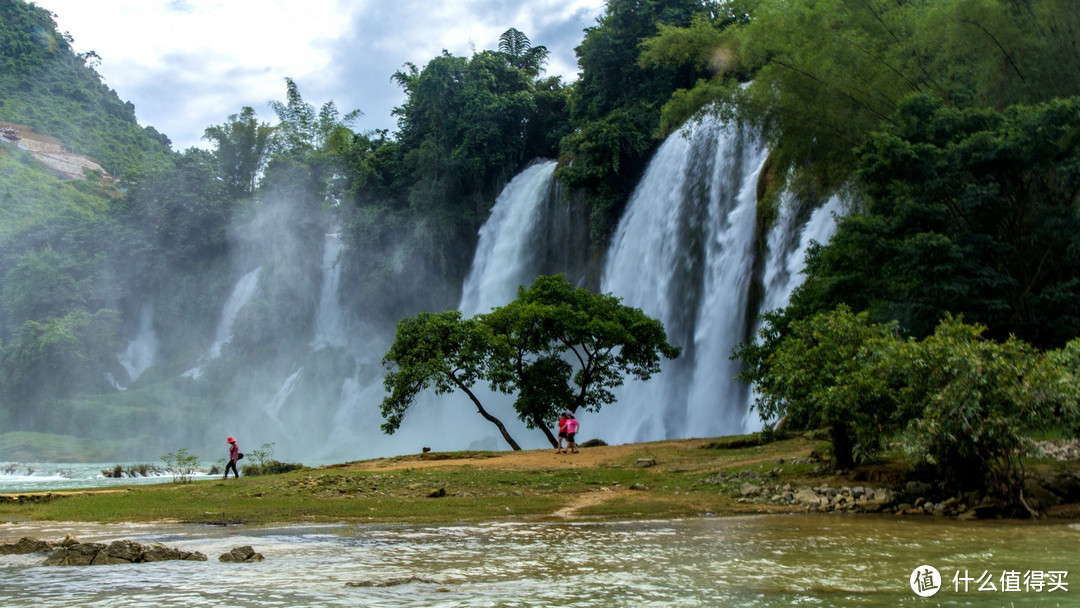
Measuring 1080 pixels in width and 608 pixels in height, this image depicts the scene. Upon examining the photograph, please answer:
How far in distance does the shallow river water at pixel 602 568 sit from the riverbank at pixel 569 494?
54.2 inches

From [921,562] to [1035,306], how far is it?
10715 millimetres

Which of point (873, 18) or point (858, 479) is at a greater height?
point (873, 18)

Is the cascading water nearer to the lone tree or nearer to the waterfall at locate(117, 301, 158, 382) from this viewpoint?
the lone tree

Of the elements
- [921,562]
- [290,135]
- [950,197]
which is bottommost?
[921,562]

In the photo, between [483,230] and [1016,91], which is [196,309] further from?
[1016,91]

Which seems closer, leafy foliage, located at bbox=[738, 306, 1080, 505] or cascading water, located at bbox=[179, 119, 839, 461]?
leafy foliage, located at bbox=[738, 306, 1080, 505]

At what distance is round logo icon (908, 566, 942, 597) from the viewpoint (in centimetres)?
684

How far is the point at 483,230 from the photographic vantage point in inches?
1795

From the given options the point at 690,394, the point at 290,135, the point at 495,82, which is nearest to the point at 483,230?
the point at 495,82

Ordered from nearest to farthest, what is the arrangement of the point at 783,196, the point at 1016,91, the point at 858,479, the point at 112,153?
the point at 858,479, the point at 1016,91, the point at 783,196, the point at 112,153

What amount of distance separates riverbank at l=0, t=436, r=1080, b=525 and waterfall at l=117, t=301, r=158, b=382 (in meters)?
47.1

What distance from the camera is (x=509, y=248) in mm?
42375

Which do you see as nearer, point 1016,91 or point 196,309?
point 1016,91

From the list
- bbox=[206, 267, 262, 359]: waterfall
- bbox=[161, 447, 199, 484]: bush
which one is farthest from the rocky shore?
bbox=[206, 267, 262, 359]: waterfall
